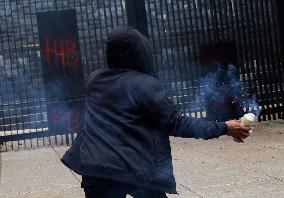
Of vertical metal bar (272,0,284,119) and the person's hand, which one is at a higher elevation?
vertical metal bar (272,0,284,119)

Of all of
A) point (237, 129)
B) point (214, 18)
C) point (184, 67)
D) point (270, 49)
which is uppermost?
point (214, 18)

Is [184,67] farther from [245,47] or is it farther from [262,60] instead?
[262,60]

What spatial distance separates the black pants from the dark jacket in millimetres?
75

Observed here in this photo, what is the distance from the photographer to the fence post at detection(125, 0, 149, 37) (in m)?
9.99

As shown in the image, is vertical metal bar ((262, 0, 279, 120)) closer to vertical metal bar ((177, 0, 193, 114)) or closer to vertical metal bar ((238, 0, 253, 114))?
vertical metal bar ((238, 0, 253, 114))

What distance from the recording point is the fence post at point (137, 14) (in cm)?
999

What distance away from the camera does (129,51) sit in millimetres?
2957

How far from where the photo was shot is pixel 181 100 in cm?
1054

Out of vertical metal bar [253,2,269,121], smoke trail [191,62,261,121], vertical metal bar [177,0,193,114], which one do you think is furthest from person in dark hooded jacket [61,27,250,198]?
vertical metal bar [253,2,269,121]

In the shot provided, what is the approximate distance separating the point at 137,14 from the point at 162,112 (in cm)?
743

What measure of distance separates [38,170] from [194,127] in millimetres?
5069

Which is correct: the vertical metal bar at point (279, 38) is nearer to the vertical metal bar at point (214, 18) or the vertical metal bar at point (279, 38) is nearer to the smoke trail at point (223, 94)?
the smoke trail at point (223, 94)

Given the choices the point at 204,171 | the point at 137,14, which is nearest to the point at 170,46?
the point at 137,14

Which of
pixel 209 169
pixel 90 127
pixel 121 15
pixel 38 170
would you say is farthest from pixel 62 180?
pixel 121 15
